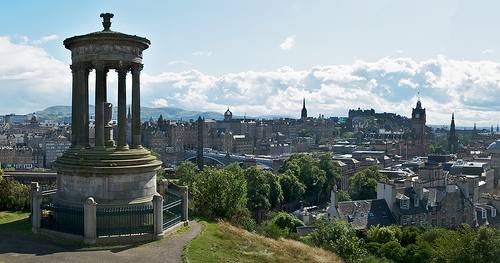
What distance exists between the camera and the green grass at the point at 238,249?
62.8ft

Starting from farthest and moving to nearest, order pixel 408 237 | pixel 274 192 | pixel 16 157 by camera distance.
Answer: pixel 16 157 → pixel 274 192 → pixel 408 237

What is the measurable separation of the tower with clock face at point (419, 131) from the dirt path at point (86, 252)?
17719 centimetres

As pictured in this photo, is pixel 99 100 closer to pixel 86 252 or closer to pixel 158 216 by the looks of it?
pixel 158 216

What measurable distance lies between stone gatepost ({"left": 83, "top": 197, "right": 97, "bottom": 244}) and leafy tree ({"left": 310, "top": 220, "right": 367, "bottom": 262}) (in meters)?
13.3

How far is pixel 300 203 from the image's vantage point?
80.4 meters

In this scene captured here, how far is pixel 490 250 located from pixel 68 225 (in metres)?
25.3

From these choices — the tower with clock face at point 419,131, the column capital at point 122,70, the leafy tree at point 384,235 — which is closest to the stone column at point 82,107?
the column capital at point 122,70

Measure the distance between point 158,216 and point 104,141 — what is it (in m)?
5.34

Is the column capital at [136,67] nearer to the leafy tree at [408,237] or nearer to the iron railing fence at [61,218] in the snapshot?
the iron railing fence at [61,218]

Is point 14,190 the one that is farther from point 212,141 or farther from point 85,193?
point 212,141

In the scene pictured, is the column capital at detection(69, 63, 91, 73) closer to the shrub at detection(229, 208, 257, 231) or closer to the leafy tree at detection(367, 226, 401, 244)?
the shrub at detection(229, 208, 257, 231)

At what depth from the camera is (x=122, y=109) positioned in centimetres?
2472

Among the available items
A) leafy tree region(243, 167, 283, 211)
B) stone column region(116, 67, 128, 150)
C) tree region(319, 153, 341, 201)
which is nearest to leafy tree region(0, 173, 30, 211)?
stone column region(116, 67, 128, 150)

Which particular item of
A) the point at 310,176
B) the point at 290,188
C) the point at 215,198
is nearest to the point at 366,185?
the point at 290,188
